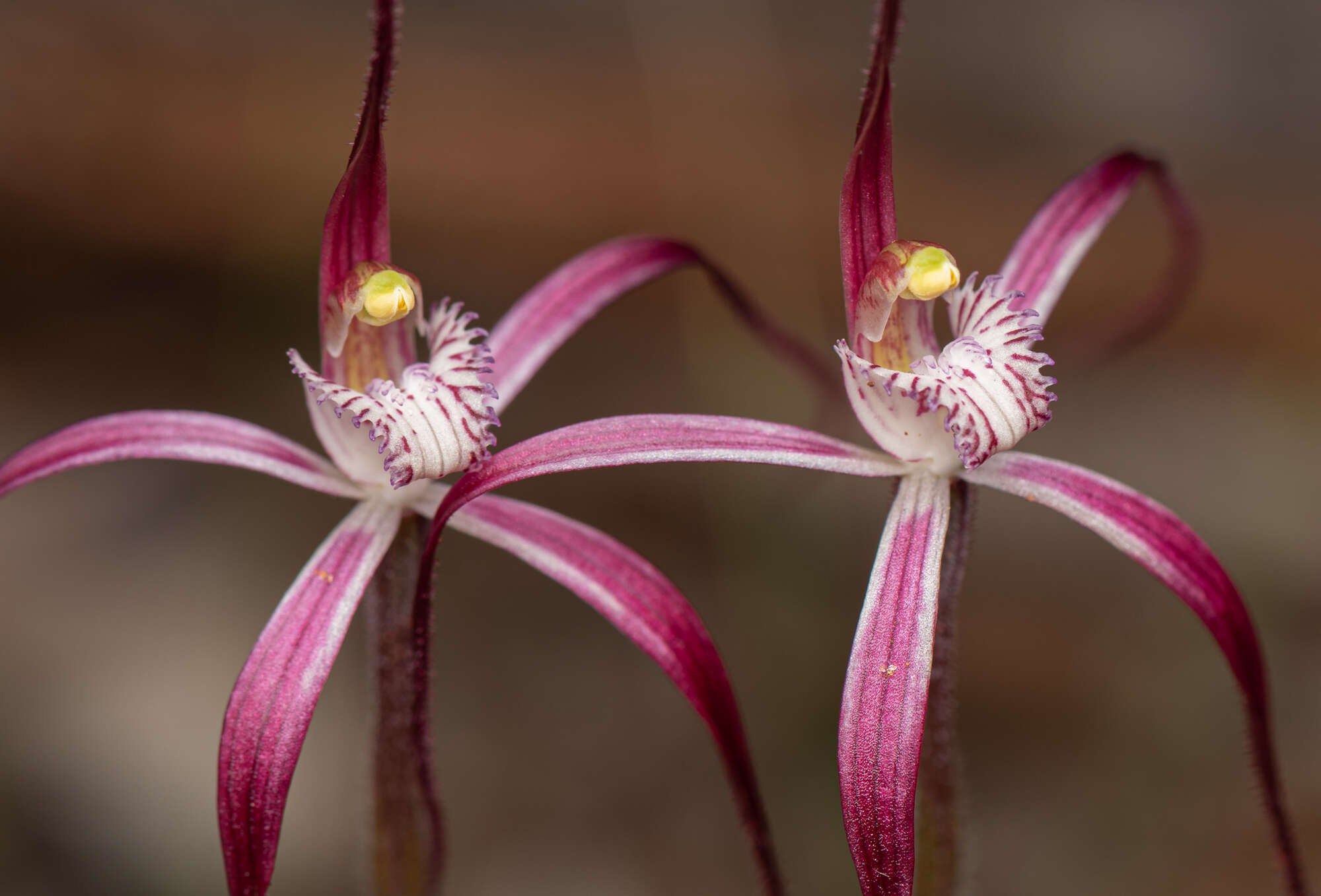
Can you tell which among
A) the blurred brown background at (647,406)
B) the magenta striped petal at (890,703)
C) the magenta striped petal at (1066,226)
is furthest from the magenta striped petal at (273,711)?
the blurred brown background at (647,406)

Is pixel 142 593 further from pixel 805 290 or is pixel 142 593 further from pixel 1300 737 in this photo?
pixel 1300 737

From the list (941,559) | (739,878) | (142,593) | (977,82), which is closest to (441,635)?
(142,593)

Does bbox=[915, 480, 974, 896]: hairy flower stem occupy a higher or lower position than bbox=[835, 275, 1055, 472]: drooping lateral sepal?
lower

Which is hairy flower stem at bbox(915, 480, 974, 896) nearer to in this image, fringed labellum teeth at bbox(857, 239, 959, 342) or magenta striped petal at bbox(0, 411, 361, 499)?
fringed labellum teeth at bbox(857, 239, 959, 342)

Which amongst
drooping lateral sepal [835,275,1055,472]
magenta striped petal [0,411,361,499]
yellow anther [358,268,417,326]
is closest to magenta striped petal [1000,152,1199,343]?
drooping lateral sepal [835,275,1055,472]

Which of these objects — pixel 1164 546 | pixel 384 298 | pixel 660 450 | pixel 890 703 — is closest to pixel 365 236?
pixel 384 298

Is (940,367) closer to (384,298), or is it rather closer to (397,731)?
(384,298)
